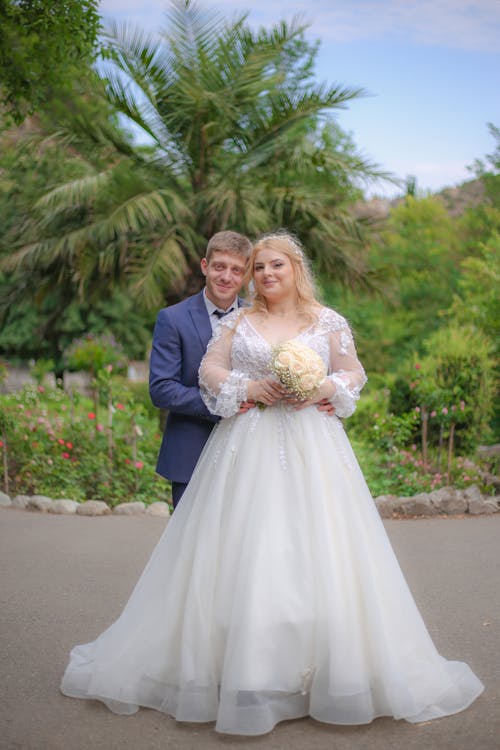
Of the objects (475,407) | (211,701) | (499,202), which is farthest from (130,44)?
(499,202)

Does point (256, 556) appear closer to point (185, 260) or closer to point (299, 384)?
point (299, 384)

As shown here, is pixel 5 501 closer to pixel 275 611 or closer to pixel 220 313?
pixel 220 313

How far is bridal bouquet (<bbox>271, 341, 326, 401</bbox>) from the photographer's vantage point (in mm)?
3619

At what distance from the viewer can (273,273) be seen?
3969mm

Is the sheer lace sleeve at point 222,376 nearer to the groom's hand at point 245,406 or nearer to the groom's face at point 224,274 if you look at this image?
the groom's hand at point 245,406

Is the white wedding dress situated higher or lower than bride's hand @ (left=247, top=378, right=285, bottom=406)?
lower

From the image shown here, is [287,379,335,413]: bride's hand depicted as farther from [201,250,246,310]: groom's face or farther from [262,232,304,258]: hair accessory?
[201,250,246,310]: groom's face

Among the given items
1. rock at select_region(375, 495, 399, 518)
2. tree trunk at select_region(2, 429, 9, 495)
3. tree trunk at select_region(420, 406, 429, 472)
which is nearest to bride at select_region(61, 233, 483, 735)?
rock at select_region(375, 495, 399, 518)

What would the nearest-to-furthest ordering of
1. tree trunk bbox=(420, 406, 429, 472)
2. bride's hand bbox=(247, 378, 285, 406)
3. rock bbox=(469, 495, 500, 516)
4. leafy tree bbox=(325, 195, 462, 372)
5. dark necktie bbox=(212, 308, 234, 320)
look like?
bride's hand bbox=(247, 378, 285, 406), dark necktie bbox=(212, 308, 234, 320), rock bbox=(469, 495, 500, 516), tree trunk bbox=(420, 406, 429, 472), leafy tree bbox=(325, 195, 462, 372)

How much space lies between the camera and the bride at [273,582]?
3.48 m

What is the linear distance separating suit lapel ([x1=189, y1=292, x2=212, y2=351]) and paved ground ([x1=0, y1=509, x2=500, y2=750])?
1.90m

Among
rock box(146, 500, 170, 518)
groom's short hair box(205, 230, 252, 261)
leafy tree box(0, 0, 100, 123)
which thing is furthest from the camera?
leafy tree box(0, 0, 100, 123)

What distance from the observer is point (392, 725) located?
3531 mm

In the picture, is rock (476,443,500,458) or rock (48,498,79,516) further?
rock (476,443,500,458)
